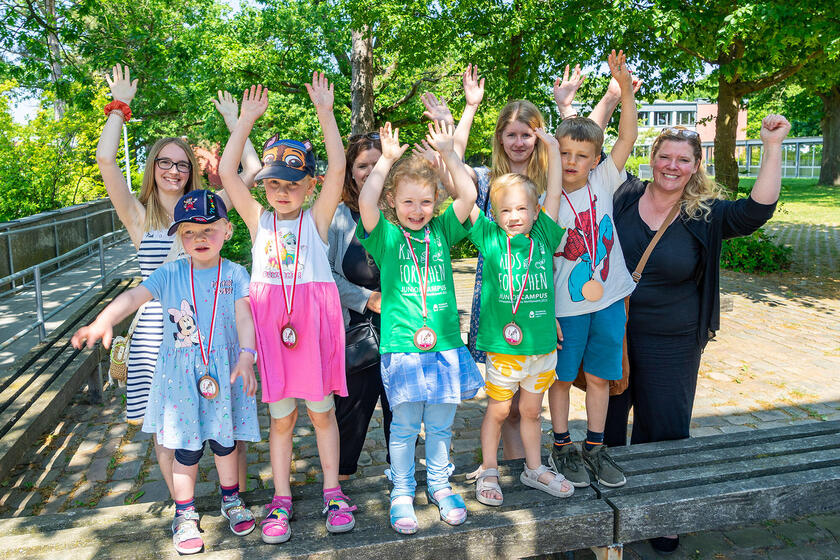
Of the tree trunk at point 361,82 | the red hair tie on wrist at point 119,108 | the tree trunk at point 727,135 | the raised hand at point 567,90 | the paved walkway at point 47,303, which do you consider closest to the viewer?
the red hair tie on wrist at point 119,108

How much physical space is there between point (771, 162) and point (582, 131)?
3.20 ft

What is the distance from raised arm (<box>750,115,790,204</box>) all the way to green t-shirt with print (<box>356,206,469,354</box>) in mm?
1582

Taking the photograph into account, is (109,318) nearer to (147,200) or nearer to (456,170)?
(147,200)

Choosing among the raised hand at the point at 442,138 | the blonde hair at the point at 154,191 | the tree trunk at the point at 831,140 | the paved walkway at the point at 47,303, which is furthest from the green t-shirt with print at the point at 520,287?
the tree trunk at the point at 831,140

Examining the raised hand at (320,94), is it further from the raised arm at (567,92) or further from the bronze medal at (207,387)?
the raised arm at (567,92)

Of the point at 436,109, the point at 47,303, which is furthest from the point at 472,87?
the point at 47,303

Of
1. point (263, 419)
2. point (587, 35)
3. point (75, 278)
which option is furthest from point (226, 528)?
point (75, 278)

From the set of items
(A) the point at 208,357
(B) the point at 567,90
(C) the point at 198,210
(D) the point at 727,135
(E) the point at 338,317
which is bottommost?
(A) the point at 208,357

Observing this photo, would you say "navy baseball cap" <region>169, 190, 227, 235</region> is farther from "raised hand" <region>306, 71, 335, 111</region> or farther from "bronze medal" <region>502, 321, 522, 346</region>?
"bronze medal" <region>502, 321, 522, 346</region>

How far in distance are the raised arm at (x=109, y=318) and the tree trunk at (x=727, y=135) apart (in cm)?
1186

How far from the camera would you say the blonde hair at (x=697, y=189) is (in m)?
3.43

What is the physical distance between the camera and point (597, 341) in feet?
10.9

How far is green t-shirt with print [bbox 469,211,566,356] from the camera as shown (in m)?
3.03

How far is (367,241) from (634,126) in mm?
1610
